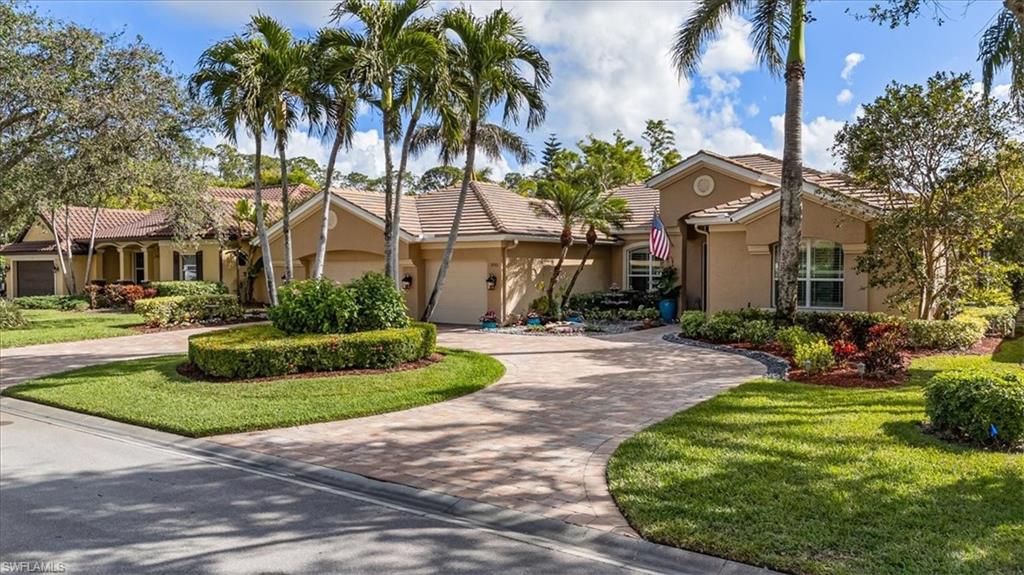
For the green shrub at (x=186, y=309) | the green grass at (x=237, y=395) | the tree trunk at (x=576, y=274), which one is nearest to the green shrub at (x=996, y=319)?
the tree trunk at (x=576, y=274)

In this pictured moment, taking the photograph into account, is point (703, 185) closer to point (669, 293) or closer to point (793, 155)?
point (669, 293)

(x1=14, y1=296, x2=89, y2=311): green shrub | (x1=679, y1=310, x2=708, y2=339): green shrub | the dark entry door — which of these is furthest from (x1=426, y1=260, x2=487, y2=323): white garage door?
the dark entry door

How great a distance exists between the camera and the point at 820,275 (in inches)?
677

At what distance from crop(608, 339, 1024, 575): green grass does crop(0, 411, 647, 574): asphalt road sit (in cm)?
100

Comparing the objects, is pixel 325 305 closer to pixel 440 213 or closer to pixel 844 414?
pixel 844 414

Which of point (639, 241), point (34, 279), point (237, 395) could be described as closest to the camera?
point (237, 395)

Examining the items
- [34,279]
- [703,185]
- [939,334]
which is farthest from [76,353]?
[34,279]

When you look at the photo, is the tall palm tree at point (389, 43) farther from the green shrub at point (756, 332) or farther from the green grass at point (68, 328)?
the green grass at point (68, 328)

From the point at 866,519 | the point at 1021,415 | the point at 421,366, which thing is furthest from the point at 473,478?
the point at 421,366

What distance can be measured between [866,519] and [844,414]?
3618mm

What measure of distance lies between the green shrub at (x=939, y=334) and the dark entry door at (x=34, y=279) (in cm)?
4042

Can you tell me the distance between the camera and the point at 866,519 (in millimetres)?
5121

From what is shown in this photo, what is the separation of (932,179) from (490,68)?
32.7 ft

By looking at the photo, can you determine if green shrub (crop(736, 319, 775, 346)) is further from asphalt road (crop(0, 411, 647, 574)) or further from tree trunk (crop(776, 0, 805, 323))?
asphalt road (crop(0, 411, 647, 574))
